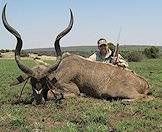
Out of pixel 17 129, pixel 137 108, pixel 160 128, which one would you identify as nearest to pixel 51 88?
pixel 137 108

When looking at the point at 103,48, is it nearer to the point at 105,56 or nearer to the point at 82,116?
the point at 105,56

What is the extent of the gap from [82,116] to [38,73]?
2.13 metres

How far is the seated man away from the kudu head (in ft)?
6.12

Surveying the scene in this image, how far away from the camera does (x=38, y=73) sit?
31.7 feet

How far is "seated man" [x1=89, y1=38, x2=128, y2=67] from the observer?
1191 centimetres

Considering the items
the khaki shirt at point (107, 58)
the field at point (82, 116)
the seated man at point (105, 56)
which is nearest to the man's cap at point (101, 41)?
the seated man at point (105, 56)

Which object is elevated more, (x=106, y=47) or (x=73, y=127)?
(x=106, y=47)

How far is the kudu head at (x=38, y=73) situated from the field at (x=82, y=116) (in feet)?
1.23

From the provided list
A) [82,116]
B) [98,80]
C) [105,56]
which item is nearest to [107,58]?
[105,56]

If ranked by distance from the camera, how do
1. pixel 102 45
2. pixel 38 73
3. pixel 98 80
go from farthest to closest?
pixel 102 45, pixel 98 80, pixel 38 73

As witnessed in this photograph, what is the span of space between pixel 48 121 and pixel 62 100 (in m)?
2.20

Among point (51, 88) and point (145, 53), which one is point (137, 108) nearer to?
point (51, 88)

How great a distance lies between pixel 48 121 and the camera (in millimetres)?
7836

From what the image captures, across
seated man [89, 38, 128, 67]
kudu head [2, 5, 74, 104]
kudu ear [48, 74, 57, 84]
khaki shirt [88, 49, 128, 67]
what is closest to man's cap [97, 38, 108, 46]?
seated man [89, 38, 128, 67]
